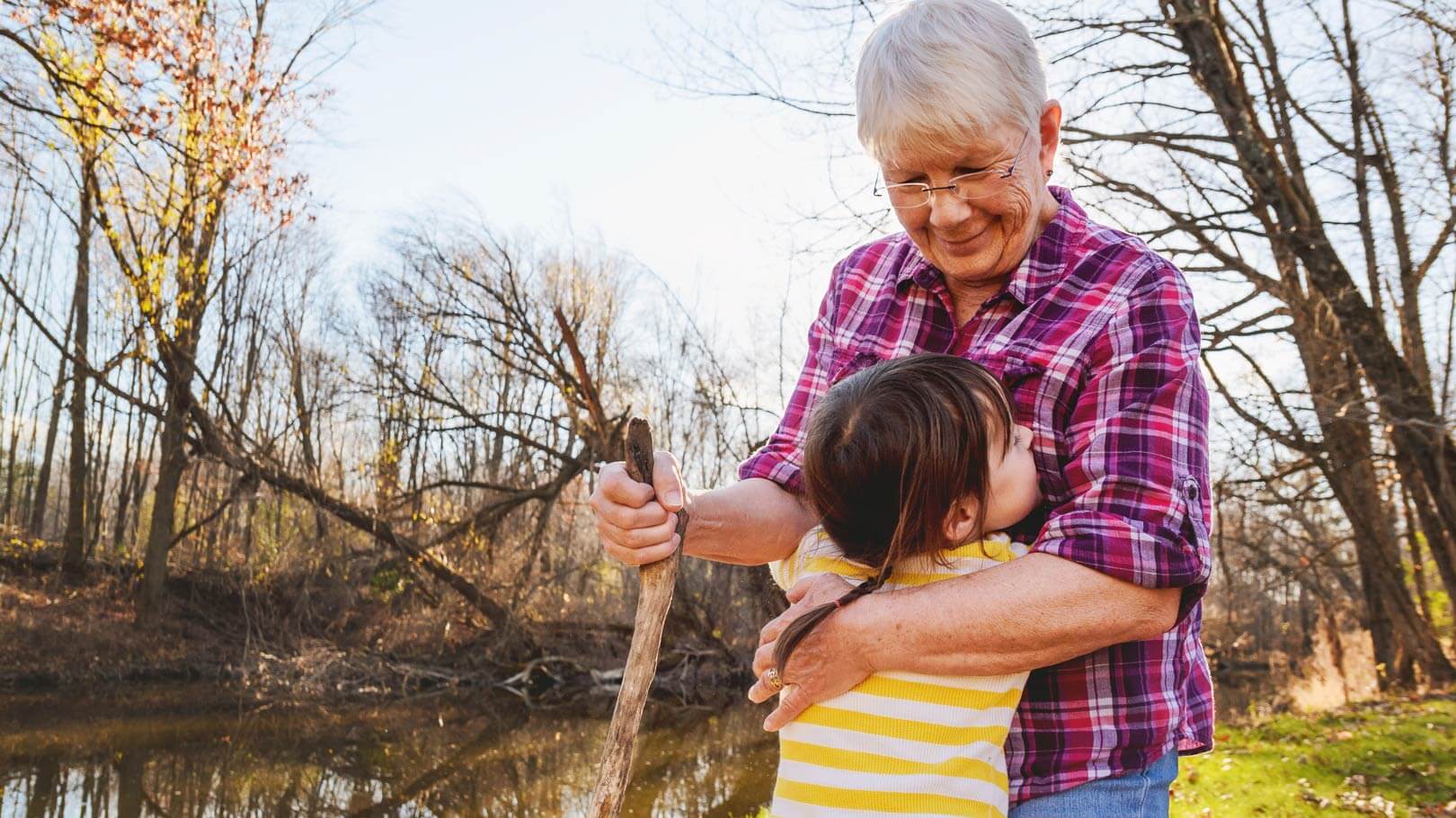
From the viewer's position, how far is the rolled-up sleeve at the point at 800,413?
216 centimetres

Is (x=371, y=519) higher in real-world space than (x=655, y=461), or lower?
higher

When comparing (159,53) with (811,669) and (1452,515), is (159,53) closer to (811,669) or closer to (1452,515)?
(811,669)

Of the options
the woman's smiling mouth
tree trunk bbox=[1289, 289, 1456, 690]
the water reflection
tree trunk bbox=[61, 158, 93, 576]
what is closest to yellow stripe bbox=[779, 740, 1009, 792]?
the woman's smiling mouth

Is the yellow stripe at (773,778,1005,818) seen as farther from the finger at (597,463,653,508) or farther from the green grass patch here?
the green grass patch

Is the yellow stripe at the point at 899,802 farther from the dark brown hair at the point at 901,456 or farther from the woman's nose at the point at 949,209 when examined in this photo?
the woman's nose at the point at 949,209

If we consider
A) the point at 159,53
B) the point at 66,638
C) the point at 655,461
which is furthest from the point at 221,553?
the point at 655,461

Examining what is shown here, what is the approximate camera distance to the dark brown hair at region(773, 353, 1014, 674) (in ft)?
5.59

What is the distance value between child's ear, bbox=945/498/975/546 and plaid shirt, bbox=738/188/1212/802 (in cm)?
12

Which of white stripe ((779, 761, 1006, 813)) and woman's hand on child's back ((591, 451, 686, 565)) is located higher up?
woman's hand on child's back ((591, 451, 686, 565))

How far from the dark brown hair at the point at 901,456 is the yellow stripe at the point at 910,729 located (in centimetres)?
12

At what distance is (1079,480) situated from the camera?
168 centimetres

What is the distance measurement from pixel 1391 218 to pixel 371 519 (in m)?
14.2

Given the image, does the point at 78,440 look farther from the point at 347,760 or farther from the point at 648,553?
the point at 648,553

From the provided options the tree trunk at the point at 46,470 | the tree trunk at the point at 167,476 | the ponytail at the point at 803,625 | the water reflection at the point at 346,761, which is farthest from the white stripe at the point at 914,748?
the tree trunk at the point at 46,470
